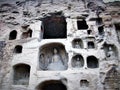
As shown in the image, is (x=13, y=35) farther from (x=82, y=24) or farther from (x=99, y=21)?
(x=99, y=21)

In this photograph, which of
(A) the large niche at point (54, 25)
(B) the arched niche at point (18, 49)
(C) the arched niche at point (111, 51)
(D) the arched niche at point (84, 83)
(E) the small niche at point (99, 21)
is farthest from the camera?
(A) the large niche at point (54, 25)

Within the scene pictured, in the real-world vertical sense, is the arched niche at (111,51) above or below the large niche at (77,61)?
above

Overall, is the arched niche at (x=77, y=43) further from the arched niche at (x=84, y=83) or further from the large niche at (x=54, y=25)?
the arched niche at (x=84, y=83)

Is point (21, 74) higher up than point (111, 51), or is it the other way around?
point (111, 51)

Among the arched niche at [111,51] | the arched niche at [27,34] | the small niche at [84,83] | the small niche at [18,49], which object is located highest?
the arched niche at [27,34]

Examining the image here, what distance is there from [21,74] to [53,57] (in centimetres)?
213

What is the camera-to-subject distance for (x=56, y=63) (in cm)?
1075

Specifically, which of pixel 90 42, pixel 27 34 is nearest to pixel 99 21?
pixel 90 42

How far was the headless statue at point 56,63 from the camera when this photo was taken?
412 inches

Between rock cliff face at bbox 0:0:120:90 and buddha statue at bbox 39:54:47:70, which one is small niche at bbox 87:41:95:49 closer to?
rock cliff face at bbox 0:0:120:90

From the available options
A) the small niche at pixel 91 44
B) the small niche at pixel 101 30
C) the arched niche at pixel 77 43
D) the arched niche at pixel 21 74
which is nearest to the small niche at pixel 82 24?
the small niche at pixel 101 30

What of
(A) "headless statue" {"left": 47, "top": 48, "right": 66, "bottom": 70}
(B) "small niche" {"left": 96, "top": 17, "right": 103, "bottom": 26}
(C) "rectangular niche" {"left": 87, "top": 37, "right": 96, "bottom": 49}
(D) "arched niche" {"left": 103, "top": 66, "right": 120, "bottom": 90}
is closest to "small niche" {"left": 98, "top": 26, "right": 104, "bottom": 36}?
(B) "small niche" {"left": 96, "top": 17, "right": 103, "bottom": 26}

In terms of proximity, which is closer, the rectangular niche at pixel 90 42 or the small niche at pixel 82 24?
the rectangular niche at pixel 90 42

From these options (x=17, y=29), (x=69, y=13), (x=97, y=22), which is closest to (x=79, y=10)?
(x=69, y=13)
